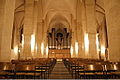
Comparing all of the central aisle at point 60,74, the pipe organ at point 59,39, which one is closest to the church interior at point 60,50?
the central aisle at point 60,74

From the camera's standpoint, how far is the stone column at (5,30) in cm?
683

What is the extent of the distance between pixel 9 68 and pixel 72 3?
19611 mm

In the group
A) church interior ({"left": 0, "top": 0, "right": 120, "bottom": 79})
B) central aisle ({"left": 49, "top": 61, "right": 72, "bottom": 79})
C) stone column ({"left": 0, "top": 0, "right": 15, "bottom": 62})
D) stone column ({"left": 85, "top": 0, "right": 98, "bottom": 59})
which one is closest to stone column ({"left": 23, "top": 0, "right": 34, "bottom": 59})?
church interior ({"left": 0, "top": 0, "right": 120, "bottom": 79})

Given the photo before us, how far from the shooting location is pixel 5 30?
7.06m

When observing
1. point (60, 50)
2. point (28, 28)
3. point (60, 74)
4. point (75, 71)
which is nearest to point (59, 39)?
point (60, 50)

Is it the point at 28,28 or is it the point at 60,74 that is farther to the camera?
the point at 28,28

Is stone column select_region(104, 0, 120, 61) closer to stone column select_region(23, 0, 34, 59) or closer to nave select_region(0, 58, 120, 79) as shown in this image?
nave select_region(0, 58, 120, 79)

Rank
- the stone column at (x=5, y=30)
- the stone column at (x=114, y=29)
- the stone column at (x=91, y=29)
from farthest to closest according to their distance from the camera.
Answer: the stone column at (x=91, y=29) → the stone column at (x=5, y=30) → the stone column at (x=114, y=29)

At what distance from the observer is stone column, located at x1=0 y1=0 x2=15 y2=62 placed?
683 cm

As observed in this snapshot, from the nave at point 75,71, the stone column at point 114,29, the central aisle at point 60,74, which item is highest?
the stone column at point 114,29

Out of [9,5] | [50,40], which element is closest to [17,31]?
[50,40]

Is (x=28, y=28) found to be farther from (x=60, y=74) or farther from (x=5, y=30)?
(x=60, y=74)

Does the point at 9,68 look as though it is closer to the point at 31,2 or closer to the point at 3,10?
the point at 3,10

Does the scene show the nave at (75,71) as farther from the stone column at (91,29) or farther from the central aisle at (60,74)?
the stone column at (91,29)
